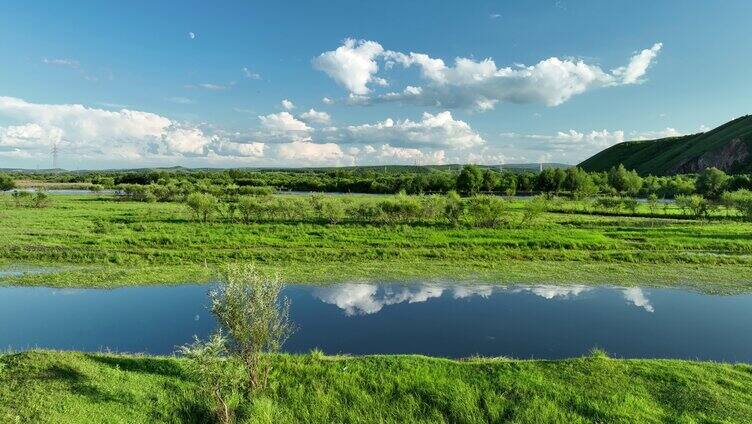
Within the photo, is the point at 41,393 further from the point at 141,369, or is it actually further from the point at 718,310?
the point at 718,310

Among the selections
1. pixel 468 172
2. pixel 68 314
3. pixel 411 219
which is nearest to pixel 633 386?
pixel 68 314

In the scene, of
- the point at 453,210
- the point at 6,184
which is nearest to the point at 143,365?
the point at 453,210

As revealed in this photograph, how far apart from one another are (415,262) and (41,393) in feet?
90.1

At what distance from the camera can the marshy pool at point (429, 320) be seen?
20453mm

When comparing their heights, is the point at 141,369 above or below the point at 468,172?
below

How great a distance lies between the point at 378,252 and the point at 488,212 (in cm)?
2020

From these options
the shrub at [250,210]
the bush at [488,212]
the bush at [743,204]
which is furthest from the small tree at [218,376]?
the bush at [743,204]

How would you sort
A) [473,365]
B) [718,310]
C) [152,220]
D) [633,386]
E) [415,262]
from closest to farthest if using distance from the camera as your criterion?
[633,386] < [473,365] < [718,310] < [415,262] < [152,220]

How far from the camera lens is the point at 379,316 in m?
25.0

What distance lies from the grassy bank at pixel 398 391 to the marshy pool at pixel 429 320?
3.23 m

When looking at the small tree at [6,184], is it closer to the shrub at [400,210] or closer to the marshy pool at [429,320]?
the shrub at [400,210]

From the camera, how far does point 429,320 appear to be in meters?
24.3

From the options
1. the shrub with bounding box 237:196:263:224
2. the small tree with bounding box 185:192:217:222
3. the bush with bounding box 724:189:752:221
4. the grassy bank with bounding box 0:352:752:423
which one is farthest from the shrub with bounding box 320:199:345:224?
the bush with bounding box 724:189:752:221

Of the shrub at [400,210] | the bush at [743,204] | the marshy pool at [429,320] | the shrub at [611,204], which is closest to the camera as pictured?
the marshy pool at [429,320]
